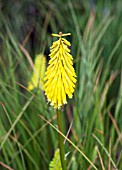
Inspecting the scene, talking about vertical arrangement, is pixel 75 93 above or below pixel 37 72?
below

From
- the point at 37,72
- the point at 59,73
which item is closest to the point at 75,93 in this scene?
the point at 37,72

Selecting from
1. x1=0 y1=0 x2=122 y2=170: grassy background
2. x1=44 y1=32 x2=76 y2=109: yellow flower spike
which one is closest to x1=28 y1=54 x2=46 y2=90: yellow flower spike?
x1=0 y1=0 x2=122 y2=170: grassy background

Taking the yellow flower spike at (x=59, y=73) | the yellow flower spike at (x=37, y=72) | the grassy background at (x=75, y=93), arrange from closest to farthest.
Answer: the yellow flower spike at (x=59, y=73) < the grassy background at (x=75, y=93) < the yellow flower spike at (x=37, y=72)

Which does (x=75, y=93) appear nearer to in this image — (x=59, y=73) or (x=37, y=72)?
(x=37, y=72)

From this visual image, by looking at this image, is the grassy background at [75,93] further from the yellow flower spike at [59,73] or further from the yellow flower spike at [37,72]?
the yellow flower spike at [59,73]

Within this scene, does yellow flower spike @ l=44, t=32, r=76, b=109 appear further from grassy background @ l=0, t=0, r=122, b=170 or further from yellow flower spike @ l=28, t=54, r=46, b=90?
yellow flower spike @ l=28, t=54, r=46, b=90

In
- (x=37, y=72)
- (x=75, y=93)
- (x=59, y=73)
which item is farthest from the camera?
(x=37, y=72)

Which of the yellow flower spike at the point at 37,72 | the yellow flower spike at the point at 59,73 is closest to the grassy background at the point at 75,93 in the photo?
the yellow flower spike at the point at 37,72
